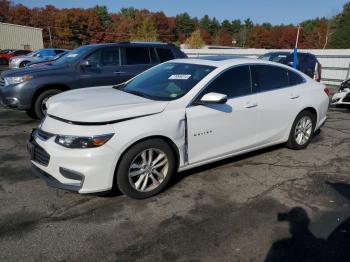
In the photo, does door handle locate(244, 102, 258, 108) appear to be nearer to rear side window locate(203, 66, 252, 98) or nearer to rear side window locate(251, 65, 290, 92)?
rear side window locate(203, 66, 252, 98)

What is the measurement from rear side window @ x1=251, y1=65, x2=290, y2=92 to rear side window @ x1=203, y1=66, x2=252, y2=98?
0.54 feet

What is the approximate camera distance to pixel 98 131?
3.48 metres

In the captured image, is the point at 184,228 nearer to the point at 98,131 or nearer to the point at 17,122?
the point at 98,131

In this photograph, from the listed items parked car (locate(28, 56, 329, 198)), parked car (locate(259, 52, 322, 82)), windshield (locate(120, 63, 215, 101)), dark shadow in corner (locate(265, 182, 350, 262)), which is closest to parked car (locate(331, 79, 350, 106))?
parked car (locate(259, 52, 322, 82))

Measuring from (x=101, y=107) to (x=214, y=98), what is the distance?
4.29ft

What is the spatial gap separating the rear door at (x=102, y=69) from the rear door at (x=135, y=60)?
15 cm

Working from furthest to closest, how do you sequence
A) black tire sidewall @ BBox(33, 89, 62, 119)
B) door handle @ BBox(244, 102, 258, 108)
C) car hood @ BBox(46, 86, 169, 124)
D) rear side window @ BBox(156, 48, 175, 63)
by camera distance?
rear side window @ BBox(156, 48, 175, 63)
black tire sidewall @ BBox(33, 89, 62, 119)
door handle @ BBox(244, 102, 258, 108)
car hood @ BBox(46, 86, 169, 124)

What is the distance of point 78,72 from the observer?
24.8 feet

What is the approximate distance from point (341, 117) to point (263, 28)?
313ft

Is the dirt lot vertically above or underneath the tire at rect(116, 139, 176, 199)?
underneath

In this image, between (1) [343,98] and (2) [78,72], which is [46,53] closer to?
(2) [78,72]

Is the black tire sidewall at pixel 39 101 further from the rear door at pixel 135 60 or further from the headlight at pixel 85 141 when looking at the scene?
the headlight at pixel 85 141

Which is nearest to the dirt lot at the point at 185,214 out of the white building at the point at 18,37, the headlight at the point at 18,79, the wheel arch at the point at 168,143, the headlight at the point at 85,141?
the wheel arch at the point at 168,143

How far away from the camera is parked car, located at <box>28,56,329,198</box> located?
3502 millimetres
